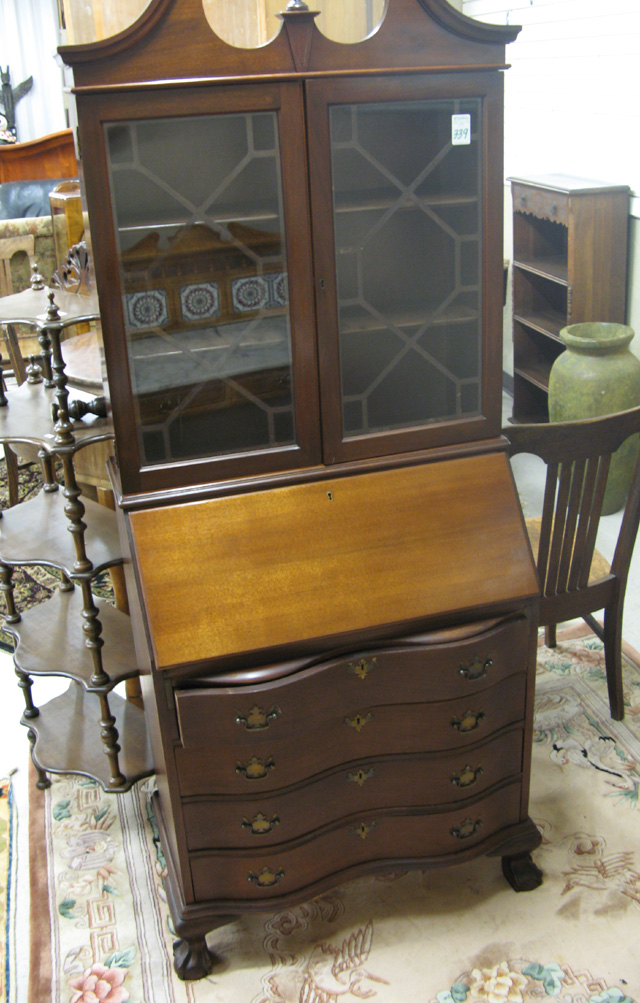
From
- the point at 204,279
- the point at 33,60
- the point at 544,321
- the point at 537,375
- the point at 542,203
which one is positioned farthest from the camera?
the point at 33,60

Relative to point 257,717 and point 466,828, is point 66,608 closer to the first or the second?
point 257,717

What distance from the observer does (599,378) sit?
11.0 ft

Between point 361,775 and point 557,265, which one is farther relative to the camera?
point 557,265

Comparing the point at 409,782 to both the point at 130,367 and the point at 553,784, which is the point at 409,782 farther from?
the point at 130,367

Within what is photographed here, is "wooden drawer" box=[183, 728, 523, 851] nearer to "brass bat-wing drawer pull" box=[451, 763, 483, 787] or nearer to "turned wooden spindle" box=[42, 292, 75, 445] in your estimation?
"brass bat-wing drawer pull" box=[451, 763, 483, 787]

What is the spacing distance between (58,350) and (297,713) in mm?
843

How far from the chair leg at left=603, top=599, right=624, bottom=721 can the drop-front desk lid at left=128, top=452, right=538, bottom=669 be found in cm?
76

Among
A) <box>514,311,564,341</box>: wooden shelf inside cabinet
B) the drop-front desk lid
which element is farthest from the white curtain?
the drop-front desk lid

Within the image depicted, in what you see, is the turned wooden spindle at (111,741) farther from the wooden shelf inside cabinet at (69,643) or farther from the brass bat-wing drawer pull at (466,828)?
the brass bat-wing drawer pull at (466,828)

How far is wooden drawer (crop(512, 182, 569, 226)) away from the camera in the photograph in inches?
143

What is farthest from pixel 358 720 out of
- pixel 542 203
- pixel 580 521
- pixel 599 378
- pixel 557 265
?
pixel 557 265

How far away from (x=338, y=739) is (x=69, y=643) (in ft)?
2.78

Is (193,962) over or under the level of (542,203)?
under

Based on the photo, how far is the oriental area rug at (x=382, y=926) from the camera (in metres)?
1.78
